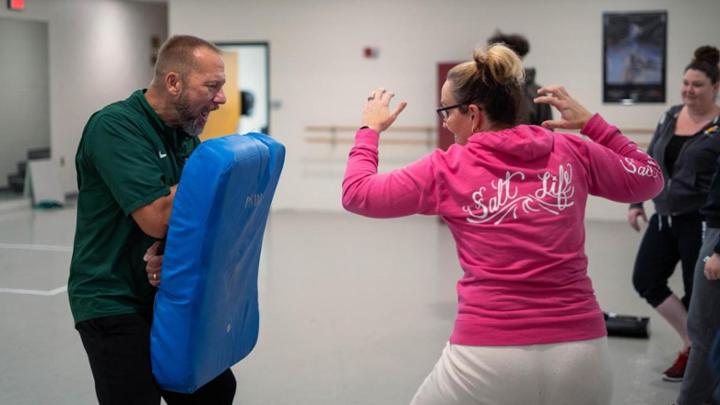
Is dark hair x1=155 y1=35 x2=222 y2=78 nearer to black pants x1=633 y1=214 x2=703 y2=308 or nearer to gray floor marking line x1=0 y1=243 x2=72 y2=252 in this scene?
black pants x1=633 y1=214 x2=703 y2=308

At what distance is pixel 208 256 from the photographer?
2.19m

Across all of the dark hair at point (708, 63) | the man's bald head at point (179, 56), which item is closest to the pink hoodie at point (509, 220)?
the man's bald head at point (179, 56)

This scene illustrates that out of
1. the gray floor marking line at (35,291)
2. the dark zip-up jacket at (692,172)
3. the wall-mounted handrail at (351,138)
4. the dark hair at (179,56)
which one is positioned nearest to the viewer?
the dark hair at (179,56)

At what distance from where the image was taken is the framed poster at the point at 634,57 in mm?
9828

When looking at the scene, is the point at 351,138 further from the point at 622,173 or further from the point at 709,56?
the point at 622,173

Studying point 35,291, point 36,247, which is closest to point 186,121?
point 35,291

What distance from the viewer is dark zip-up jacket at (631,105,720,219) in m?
4.09

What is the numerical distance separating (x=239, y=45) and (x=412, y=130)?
2645 mm

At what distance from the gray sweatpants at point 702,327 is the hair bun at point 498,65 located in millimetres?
1717

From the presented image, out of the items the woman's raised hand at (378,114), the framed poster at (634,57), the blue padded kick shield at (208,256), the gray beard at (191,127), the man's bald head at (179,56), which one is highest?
the framed poster at (634,57)

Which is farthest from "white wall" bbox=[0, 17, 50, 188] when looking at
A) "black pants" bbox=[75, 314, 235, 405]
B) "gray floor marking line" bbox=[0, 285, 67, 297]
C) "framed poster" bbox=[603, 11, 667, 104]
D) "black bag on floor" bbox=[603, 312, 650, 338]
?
"black pants" bbox=[75, 314, 235, 405]

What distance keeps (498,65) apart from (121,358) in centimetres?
128

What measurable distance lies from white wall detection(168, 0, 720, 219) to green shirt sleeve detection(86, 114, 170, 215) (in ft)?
27.9

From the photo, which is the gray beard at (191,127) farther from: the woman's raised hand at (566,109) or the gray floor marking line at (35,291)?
the gray floor marking line at (35,291)
